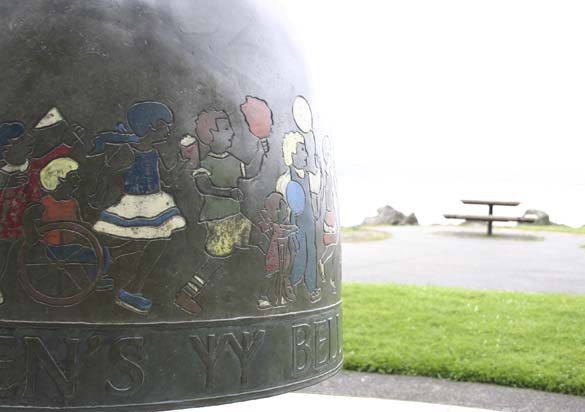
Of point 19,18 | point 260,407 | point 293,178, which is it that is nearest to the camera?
point 19,18

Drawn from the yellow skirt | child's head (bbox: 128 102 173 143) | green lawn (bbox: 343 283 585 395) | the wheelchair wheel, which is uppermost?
child's head (bbox: 128 102 173 143)

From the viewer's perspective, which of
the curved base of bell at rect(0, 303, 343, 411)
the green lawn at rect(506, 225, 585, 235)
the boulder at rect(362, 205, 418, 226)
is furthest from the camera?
the boulder at rect(362, 205, 418, 226)

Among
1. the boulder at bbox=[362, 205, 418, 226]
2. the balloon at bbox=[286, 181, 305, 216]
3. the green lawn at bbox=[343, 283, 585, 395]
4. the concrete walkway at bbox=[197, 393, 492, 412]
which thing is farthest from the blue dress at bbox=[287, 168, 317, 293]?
the boulder at bbox=[362, 205, 418, 226]

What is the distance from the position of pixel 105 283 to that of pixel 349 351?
6.15 metres

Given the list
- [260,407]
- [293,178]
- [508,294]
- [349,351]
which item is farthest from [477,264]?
[293,178]

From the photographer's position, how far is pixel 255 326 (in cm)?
288

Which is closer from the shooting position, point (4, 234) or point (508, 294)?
point (4, 234)

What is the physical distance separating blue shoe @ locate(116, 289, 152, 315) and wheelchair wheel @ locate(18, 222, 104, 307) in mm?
103

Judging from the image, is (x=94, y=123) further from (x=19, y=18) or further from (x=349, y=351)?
(x=349, y=351)

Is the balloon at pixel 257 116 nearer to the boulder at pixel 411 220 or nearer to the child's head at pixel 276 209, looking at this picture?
the child's head at pixel 276 209

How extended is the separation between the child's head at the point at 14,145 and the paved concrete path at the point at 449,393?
16.8 feet

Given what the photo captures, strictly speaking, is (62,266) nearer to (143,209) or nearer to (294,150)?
(143,209)

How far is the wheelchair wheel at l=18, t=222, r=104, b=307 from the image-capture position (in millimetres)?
2656

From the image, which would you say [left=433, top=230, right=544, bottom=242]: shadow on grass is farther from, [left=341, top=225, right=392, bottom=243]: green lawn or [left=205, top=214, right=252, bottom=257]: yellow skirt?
[left=205, top=214, right=252, bottom=257]: yellow skirt
